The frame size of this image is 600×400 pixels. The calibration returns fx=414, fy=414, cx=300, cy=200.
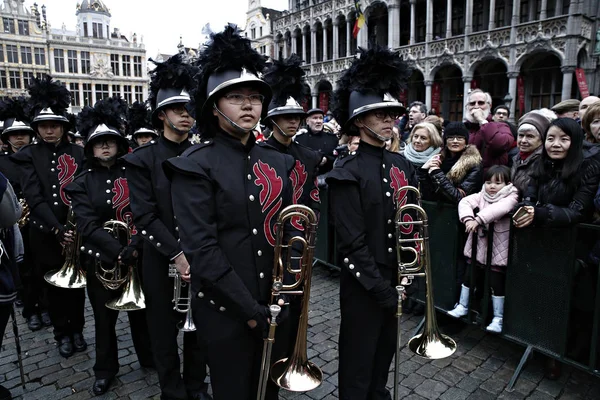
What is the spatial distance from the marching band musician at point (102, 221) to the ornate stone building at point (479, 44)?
14435 millimetres

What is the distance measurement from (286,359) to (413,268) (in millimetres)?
1209

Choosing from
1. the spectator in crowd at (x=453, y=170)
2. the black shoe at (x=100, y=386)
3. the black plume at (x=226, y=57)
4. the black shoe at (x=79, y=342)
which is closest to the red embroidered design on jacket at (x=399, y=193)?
the black plume at (x=226, y=57)

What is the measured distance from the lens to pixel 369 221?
3.22m

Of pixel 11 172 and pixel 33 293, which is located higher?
pixel 11 172

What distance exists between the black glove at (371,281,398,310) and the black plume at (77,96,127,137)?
130 inches

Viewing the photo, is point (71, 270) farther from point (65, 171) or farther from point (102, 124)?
point (102, 124)

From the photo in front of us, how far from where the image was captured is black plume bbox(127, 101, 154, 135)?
7.37 metres

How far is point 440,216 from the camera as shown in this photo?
5238mm

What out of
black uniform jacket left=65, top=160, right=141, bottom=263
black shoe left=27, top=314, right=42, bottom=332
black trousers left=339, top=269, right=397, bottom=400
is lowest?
black shoe left=27, top=314, right=42, bottom=332

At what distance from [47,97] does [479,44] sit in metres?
26.0

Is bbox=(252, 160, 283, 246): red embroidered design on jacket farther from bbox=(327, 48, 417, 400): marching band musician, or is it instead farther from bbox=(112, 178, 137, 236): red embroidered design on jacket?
bbox=(112, 178, 137, 236): red embroidered design on jacket

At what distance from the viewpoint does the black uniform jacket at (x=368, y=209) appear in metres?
3.08

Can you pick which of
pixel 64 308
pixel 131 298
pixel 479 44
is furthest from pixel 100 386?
pixel 479 44

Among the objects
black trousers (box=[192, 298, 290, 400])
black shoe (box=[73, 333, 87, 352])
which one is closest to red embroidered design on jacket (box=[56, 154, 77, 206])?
black shoe (box=[73, 333, 87, 352])
